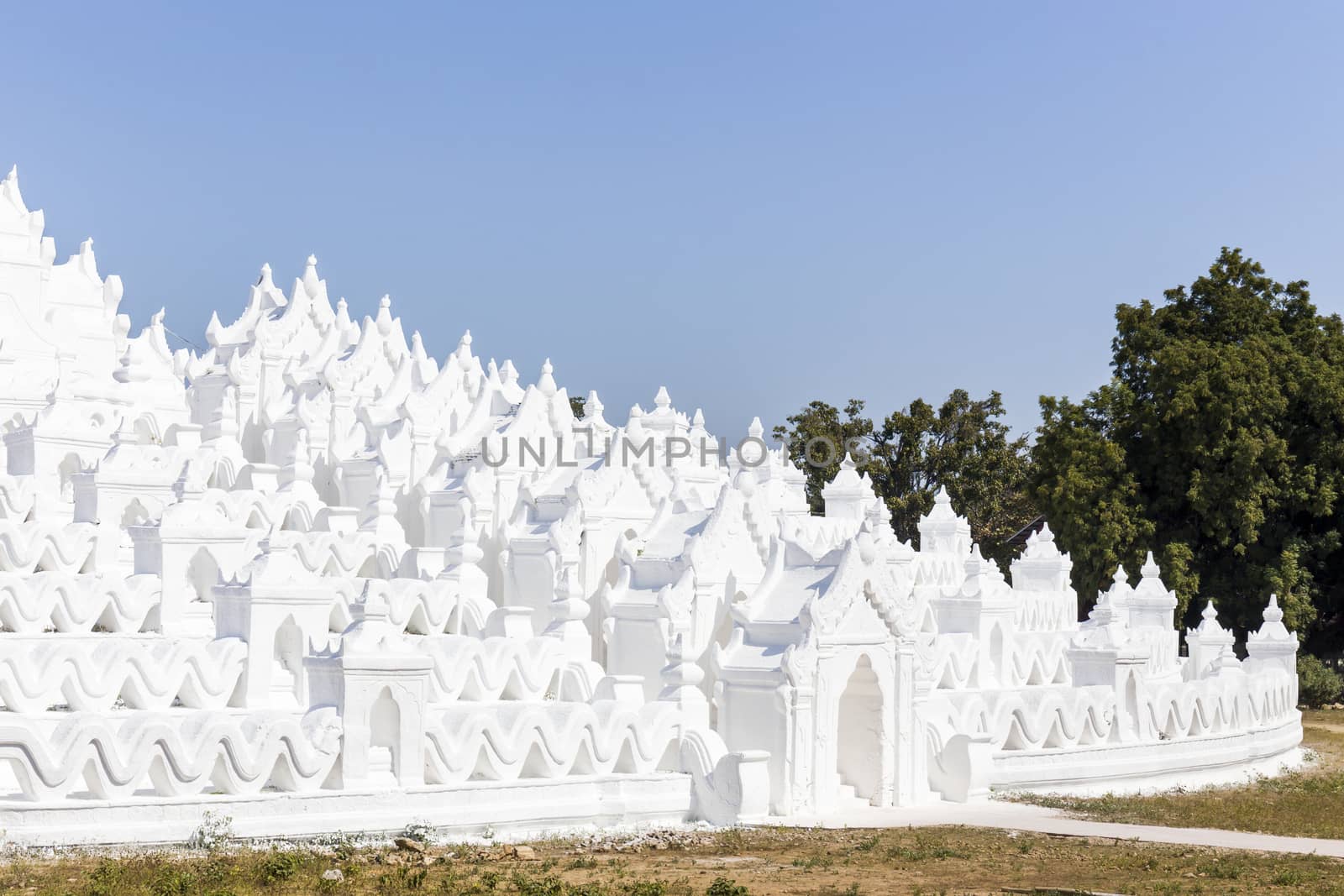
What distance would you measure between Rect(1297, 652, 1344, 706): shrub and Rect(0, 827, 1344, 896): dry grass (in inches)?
971

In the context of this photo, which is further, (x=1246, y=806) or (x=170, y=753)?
(x=1246, y=806)

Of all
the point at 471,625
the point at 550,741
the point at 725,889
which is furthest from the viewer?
the point at 471,625

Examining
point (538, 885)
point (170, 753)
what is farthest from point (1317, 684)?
point (170, 753)

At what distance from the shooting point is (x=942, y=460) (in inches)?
2165

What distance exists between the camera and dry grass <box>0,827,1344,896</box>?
42.9 feet

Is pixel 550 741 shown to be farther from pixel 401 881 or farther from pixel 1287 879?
pixel 1287 879

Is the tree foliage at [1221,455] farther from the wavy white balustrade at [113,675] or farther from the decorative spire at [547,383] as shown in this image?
the wavy white balustrade at [113,675]

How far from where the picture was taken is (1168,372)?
42438mm

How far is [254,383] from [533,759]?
19.0m

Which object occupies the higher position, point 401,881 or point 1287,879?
point 401,881

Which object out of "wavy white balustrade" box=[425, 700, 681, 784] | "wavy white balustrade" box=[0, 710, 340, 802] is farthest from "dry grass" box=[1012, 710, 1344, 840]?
"wavy white balustrade" box=[0, 710, 340, 802]

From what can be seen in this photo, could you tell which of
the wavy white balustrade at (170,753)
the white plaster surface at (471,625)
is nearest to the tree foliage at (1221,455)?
the white plaster surface at (471,625)

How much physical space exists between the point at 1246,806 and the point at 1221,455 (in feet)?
70.4

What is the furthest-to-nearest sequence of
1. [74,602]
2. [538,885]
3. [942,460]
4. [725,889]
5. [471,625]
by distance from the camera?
[942,460]
[471,625]
[74,602]
[538,885]
[725,889]
